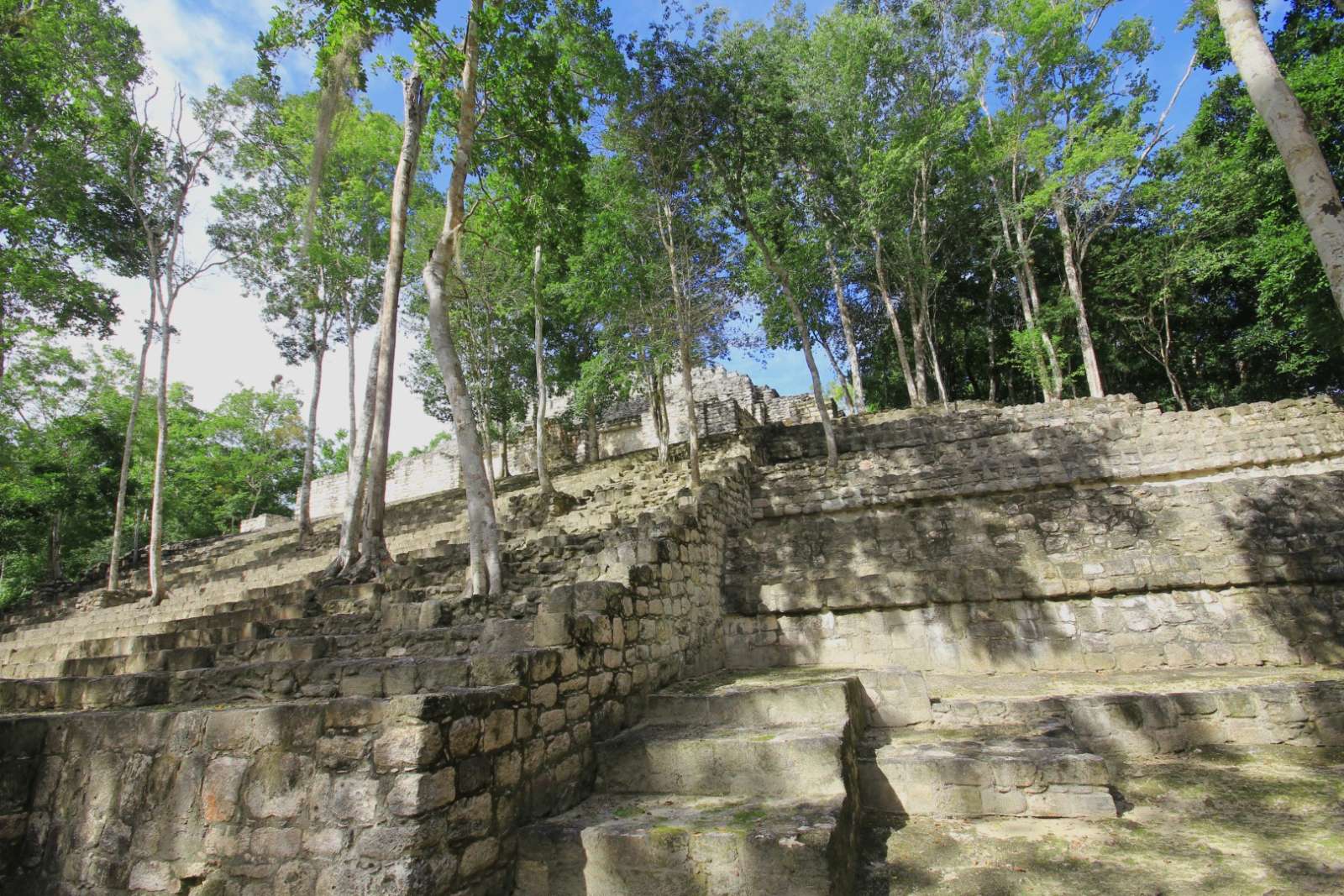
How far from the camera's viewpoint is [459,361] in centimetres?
757

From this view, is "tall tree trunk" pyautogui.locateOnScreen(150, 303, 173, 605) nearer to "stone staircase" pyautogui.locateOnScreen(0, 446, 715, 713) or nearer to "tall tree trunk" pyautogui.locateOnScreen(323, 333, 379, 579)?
"stone staircase" pyautogui.locateOnScreen(0, 446, 715, 713)

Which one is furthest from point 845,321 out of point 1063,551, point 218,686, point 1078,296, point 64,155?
point 64,155

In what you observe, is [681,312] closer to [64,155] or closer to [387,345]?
[387,345]

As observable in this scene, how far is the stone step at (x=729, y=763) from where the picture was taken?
3.23 meters

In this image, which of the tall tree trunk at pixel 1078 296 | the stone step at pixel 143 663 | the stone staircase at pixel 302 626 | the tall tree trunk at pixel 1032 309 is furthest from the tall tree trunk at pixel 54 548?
the tall tree trunk at pixel 1078 296

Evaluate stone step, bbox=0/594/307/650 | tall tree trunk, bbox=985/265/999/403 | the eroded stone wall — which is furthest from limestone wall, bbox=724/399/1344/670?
tall tree trunk, bbox=985/265/999/403

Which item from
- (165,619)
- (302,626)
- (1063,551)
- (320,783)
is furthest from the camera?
(165,619)

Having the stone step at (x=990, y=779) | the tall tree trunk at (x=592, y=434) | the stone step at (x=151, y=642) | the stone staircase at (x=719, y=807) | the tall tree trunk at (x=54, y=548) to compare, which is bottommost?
the stone step at (x=990, y=779)

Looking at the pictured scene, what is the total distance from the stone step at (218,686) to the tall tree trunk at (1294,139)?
6.86m

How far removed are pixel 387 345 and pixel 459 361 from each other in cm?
213

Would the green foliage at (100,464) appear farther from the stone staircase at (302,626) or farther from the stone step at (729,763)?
the stone step at (729,763)

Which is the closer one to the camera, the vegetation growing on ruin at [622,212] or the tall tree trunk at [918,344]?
the vegetation growing on ruin at [622,212]

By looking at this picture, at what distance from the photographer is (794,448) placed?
14.7 meters

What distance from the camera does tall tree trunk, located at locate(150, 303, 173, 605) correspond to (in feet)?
40.2
